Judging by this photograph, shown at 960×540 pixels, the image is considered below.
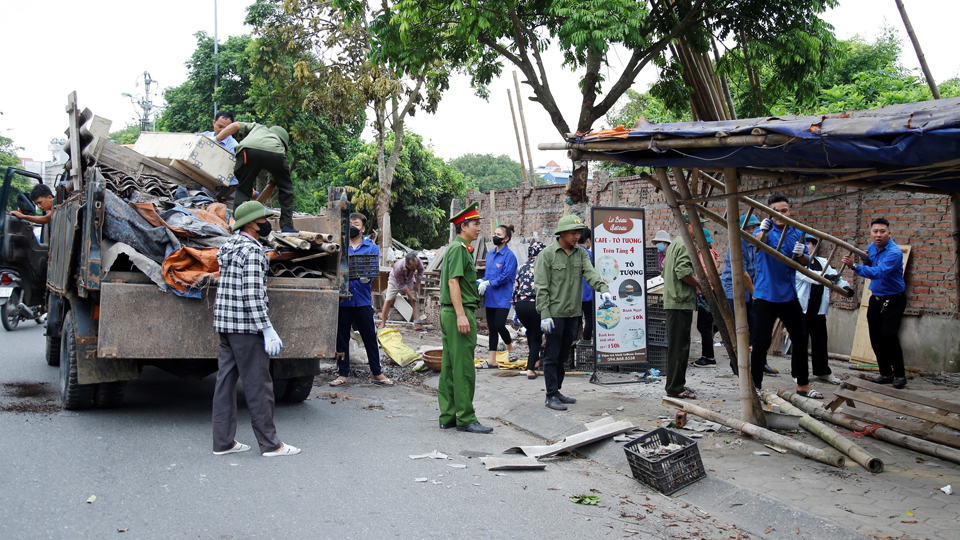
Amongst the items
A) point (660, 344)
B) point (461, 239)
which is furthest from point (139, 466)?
point (660, 344)

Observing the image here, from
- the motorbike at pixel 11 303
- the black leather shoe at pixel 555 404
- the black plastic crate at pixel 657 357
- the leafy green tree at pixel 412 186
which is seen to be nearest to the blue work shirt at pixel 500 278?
the black plastic crate at pixel 657 357

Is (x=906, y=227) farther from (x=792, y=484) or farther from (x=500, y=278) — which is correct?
(x=792, y=484)

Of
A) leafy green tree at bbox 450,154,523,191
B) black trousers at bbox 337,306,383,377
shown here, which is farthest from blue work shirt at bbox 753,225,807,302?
leafy green tree at bbox 450,154,523,191

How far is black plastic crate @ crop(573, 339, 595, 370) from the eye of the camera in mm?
8719

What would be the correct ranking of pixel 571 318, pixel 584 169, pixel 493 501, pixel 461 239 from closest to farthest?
1. pixel 493 501
2. pixel 461 239
3. pixel 571 318
4. pixel 584 169

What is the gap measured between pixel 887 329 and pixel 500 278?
15.3 feet

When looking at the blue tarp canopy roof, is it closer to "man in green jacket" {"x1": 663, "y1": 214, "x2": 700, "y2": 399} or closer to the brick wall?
"man in green jacket" {"x1": 663, "y1": 214, "x2": 700, "y2": 399}

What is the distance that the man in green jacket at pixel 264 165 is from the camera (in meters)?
7.22

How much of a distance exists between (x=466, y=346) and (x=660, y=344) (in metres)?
3.67

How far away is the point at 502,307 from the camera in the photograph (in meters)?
8.98

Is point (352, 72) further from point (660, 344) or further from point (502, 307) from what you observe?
point (660, 344)

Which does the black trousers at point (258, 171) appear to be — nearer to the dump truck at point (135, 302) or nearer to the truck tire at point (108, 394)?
the dump truck at point (135, 302)

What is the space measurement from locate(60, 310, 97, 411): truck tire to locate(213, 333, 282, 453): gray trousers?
155cm

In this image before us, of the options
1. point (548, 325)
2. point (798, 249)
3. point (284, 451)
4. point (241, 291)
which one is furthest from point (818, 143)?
point (284, 451)
